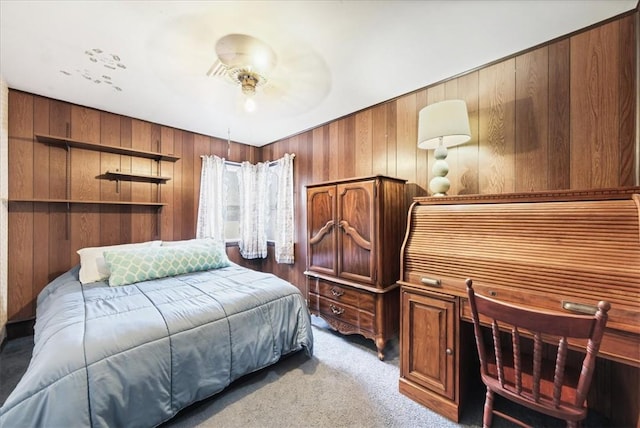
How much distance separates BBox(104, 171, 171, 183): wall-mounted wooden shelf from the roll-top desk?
292 cm

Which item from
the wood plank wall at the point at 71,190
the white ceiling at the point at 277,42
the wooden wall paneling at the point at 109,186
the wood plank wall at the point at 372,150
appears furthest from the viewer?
the wooden wall paneling at the point at 109,186

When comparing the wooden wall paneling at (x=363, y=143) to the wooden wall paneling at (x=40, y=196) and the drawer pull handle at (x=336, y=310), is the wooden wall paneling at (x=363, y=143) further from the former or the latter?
the wooden wall paneling at (x=40, y=196)

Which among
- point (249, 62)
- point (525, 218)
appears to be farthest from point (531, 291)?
point (249, 62)

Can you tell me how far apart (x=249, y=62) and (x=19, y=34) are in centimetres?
146

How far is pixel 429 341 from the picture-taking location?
5.23 ft

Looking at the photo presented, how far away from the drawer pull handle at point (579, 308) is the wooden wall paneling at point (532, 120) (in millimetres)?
884

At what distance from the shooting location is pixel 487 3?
1376 mm

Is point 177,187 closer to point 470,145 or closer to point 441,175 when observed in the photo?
point 441,175

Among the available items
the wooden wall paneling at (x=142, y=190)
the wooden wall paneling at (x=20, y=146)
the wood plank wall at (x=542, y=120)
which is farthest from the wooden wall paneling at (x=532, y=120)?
the wooden wall paneling at (x=20, y=146)

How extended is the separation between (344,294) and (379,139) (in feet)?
5.25

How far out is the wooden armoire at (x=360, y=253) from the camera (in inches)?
83.5

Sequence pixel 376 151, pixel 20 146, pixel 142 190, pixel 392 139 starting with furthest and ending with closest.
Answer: pixel 142 190 → pixel 376 151 → pixel 392 139 → pixel 20 146

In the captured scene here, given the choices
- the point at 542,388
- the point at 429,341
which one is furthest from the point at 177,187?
the point at 542,388

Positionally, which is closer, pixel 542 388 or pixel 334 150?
pixel 542 388
